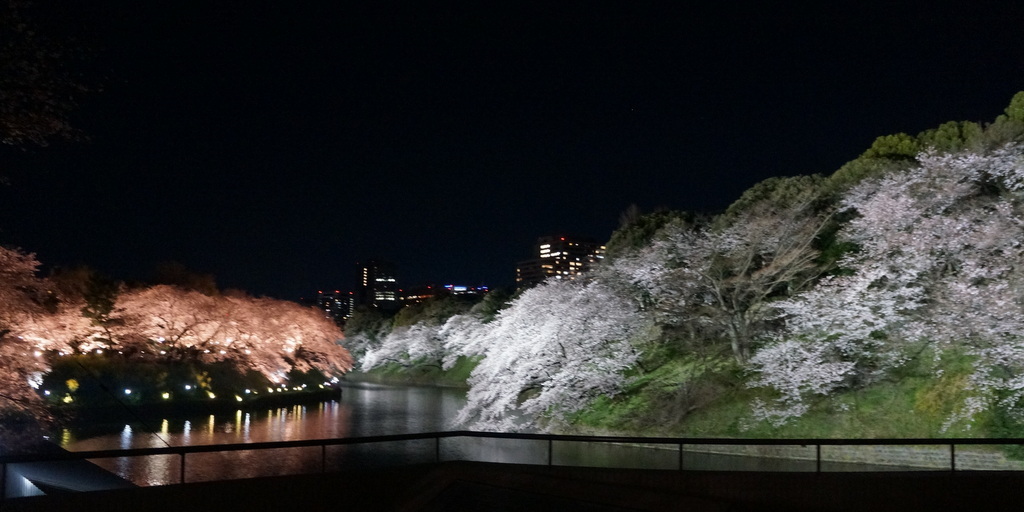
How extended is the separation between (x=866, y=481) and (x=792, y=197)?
1767 cm

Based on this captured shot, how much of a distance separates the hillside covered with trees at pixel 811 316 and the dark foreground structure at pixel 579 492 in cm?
909

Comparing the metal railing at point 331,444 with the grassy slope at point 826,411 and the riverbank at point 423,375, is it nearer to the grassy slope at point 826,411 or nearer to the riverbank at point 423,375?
the grassy slope at point 826,411

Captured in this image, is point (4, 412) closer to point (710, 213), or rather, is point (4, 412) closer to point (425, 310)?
point (710, 213)

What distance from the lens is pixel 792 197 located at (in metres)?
23.6

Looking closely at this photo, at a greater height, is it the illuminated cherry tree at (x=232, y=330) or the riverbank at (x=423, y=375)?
the illuminated cherry tree at (x=232, y=330)

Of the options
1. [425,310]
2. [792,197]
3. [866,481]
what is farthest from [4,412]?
[425,310]

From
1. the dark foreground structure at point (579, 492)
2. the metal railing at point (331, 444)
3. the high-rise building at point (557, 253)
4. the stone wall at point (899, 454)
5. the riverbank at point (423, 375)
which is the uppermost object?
the high-rise building at point (557, 253)

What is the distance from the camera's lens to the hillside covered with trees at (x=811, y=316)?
→ 52.3 ft

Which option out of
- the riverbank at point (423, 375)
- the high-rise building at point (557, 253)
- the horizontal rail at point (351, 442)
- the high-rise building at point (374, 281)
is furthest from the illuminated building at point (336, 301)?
the horizontal rail at point (351, 442)

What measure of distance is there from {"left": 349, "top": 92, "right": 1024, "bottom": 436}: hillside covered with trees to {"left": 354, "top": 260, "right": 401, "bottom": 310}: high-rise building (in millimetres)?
139160

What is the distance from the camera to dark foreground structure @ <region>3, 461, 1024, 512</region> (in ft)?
22.6

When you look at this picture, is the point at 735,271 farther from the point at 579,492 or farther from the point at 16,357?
the point at 16,357

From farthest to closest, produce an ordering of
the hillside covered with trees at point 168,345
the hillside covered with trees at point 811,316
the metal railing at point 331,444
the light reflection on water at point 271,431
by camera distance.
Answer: the hillside covered with trees at point 168,345, the hillside covered with trees at point 811,316, the light reflection on water at point 271,431, the metal railing at point 331,444

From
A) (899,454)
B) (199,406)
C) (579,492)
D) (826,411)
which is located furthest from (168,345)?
(579,492)
